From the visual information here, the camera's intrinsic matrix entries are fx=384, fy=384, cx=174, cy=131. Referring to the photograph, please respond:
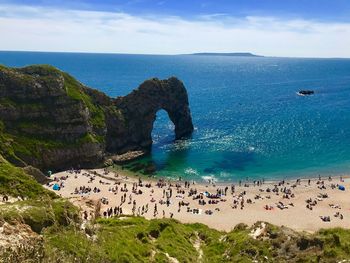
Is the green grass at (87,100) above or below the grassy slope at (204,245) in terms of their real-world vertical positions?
above

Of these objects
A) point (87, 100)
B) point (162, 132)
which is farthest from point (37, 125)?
point (162, 132)

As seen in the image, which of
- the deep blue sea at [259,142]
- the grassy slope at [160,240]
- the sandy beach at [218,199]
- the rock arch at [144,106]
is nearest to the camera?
the grassy slope at [160,240]

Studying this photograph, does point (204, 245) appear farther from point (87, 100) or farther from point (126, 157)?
point (87, 100)

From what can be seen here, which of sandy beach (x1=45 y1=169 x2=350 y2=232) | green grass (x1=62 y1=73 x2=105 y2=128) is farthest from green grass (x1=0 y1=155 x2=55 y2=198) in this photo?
green grass (x1=62 y1=73 x2=105 y2=128)

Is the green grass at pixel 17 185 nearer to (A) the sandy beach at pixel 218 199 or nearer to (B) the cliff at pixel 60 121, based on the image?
(A) the sandy beach at pixel 218 199

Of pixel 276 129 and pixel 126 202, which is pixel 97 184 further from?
pixel 276 129

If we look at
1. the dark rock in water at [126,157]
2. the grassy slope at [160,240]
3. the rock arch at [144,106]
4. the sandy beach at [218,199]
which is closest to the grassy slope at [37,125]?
the dark rock in water at [126,157]

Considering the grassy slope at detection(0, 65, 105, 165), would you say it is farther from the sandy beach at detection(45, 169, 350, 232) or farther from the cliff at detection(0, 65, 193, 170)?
the sandy beach at detection(45, 169, 350, 232)
